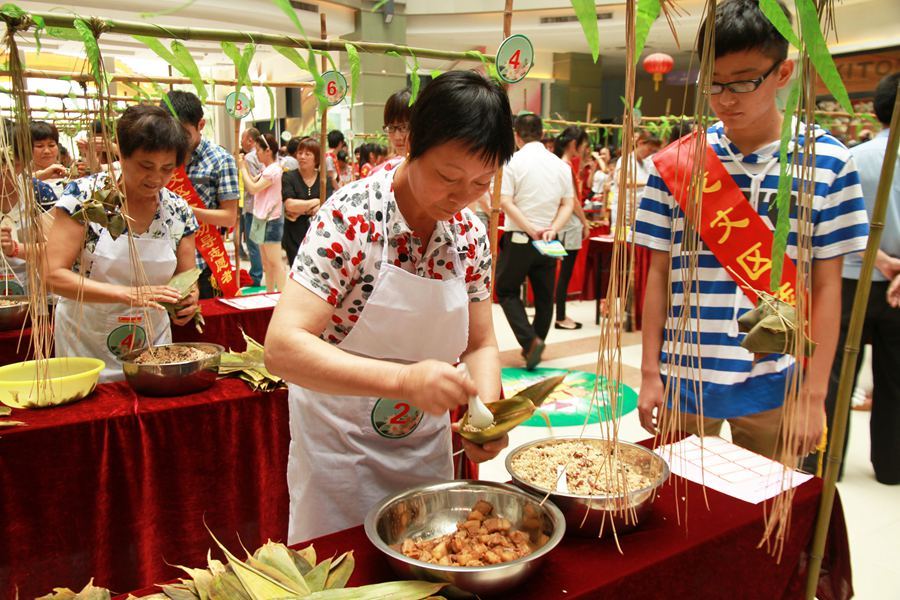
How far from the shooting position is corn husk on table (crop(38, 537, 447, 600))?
34.3 inches

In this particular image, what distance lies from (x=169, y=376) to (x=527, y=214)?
2.81 m

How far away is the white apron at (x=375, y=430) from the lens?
1.23 meters

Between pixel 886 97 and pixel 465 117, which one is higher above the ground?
pixel 886 97

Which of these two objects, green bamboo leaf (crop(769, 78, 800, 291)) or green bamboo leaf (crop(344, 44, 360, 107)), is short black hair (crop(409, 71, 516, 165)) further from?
green bamboo leaf (crop(344, 44, 360, 107))

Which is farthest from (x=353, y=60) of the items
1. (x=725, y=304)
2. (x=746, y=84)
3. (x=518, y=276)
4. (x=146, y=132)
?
(x=518, y=276)

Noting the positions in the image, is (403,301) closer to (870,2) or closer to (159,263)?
(159,263)

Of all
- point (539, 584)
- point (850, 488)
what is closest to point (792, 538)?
point (539, 584)

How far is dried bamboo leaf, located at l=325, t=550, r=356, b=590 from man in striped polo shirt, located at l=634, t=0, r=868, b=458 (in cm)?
70

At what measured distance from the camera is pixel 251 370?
2.12 m

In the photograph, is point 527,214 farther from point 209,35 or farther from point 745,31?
point 745,31

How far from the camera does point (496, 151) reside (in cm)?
107

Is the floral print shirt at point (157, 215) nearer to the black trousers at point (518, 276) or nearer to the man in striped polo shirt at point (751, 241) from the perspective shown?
the man in striped polo shirt at point (751, 241)

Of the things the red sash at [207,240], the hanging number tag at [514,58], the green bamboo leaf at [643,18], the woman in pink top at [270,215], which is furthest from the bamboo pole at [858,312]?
the woman in pink top at [270,215]

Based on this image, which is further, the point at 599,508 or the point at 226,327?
the point at 226,327
